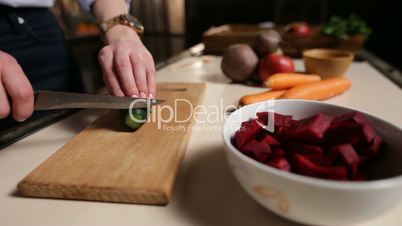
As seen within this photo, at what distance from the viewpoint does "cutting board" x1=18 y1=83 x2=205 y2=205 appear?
0.44 m

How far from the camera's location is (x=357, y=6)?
2.64 meters

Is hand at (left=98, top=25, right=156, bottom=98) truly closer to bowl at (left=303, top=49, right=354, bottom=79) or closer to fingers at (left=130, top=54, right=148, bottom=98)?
fingers at (left=130, top=54, right=148, bottom=98)

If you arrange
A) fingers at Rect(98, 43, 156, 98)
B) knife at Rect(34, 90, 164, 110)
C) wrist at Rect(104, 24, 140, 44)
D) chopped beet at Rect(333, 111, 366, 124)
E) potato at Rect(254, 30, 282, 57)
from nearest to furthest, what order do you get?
chopped beet at Rect(333, 111, 366, 124)
knife at Rect(34, 90, 164, 110)
fingers at Rect(98, 43, 156, 98)
wrist at Rect(104, 24, 140, 44)
potato at Rect(254, 30, 282, 57)

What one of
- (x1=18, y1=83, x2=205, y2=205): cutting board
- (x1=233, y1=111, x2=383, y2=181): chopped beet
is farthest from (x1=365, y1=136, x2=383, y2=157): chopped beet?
(x1=18, y1=83, x2=205, y2=205): cutting board

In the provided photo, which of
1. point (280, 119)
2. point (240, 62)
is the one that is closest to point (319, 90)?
point (240, 62)

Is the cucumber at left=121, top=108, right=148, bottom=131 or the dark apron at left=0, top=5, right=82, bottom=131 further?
the dark apron at left=0, top=5, right=82, bottom=131

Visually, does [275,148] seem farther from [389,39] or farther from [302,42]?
[389,39]

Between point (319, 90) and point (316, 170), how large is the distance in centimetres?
53

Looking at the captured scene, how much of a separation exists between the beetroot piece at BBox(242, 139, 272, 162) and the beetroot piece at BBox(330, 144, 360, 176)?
9cm

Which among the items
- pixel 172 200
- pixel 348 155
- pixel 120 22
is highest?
pixel 120 22

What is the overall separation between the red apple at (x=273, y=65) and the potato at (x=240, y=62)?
1.3 inches

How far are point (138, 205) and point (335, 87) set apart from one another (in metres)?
0.68

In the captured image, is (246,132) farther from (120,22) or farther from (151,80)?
(120,22)

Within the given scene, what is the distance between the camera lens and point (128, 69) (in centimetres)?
66
